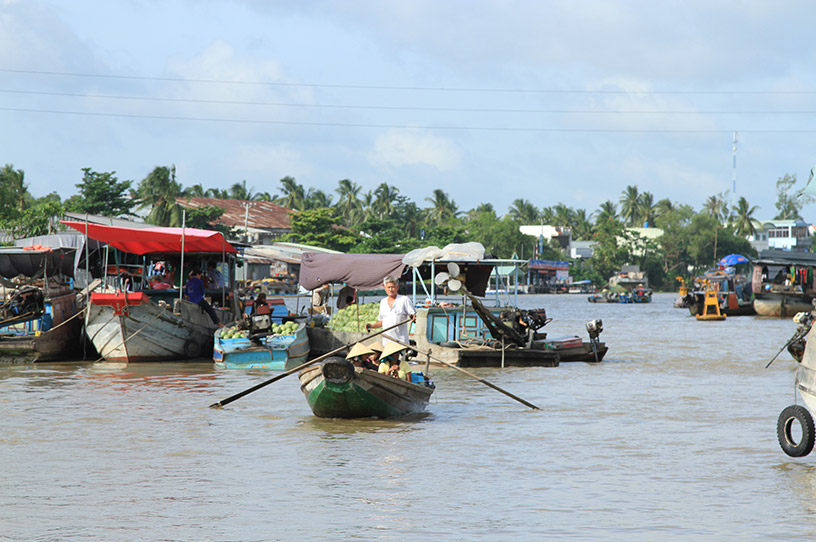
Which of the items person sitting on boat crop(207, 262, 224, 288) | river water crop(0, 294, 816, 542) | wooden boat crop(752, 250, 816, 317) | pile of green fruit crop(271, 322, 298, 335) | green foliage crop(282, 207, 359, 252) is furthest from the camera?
green foliage crop(282, 207, 359, 252)

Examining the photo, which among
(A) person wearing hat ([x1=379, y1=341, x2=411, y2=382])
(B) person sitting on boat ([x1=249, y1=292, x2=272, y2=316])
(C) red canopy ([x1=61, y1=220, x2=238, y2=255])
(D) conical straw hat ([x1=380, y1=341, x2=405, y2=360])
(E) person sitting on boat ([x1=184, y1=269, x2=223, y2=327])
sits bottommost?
(A) person wearing hat ([x1=379, y1=341, x2=411, y2=382])

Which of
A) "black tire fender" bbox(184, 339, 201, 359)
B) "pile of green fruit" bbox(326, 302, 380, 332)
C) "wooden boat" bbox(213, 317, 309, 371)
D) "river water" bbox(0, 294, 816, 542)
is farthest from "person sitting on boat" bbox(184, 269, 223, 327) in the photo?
"river water" bbox(0, 294, 816, 542)

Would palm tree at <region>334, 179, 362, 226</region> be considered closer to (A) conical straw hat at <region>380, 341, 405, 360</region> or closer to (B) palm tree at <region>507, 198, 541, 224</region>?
(B) palm tree at <region>507, 198, 541, 224</region>

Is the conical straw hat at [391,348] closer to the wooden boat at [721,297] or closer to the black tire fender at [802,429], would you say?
the black tire fender at [802,429]

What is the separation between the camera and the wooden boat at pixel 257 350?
1878 cm

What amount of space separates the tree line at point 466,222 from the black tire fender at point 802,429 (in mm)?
46814

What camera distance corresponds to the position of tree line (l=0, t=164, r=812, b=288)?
5553 cm

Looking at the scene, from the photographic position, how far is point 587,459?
1045 centimetres

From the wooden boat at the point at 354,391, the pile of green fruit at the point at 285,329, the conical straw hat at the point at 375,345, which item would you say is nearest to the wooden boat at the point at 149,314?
the pile of green fruit at the point at 285,329

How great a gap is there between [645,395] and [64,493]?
1080 centimetres

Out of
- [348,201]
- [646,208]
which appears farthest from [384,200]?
[646,208]

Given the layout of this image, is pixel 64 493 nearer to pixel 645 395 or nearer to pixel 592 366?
pixel 645 395

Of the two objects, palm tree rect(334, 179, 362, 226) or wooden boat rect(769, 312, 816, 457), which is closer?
wooden boat rect(769, 312, 816, 457)

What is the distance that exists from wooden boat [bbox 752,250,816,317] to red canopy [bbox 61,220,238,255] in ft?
110
